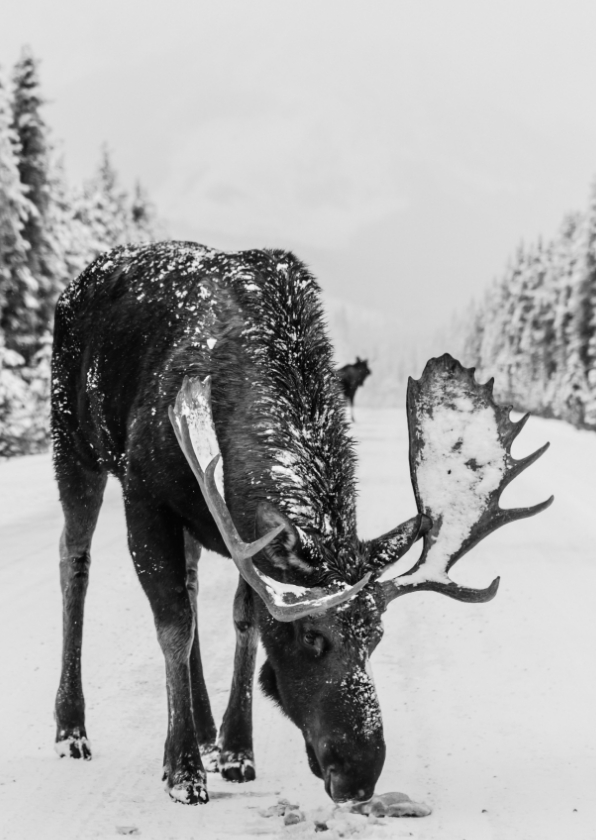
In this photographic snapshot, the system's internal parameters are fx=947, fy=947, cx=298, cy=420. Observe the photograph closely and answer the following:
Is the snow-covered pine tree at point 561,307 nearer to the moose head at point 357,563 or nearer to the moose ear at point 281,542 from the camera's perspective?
the moose head at point 357,563

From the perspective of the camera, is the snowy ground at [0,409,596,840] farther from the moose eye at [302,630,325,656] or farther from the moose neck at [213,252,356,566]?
the moose neck at [213,252,356,566]

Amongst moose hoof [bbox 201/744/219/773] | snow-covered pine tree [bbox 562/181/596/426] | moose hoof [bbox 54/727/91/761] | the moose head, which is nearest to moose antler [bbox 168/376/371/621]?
the moose head

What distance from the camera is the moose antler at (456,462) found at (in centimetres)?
399

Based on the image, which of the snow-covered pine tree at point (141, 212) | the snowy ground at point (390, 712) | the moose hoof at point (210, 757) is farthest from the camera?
the snow-covered pine tree at point (141, 212)

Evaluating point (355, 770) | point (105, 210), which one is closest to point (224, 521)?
point (355, 770)

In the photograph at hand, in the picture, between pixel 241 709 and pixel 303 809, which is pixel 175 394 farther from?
pixel 303 809

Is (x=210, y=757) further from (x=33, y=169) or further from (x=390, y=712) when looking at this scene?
(x=33, y=169)

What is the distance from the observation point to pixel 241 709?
4.65 meters

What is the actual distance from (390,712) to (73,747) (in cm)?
172

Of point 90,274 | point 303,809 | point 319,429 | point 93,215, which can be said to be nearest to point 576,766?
point 303,809

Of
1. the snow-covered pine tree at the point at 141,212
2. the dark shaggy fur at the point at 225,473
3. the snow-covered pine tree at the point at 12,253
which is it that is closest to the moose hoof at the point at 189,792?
the dark shaggy fur at the point at 225,473

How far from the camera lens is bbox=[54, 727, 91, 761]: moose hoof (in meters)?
4.64

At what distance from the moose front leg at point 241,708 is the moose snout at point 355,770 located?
1232 mm

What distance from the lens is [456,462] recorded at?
13.7ft
